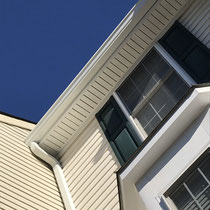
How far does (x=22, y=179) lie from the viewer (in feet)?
→ 25.2

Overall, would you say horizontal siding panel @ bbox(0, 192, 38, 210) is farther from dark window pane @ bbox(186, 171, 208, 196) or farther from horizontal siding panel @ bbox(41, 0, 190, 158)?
dark window pane @ bbox(186, 171, 208, 196)

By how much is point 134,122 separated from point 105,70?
60.2 inches

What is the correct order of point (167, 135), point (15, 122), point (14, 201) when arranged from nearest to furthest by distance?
point (167, 135) → point (14, 201) → point (15, 122)

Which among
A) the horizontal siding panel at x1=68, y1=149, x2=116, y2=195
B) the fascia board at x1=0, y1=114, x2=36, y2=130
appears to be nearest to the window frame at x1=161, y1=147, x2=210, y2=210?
the horizontal siding panel at x1=68, y1=149, x2=116, y2=195

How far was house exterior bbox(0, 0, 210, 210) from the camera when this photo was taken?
209 inches

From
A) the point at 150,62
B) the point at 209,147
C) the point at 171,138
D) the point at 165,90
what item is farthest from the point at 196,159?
the point at 150,62

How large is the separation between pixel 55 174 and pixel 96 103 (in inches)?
62.0

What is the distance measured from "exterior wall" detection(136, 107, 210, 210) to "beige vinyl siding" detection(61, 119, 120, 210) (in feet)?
5.06

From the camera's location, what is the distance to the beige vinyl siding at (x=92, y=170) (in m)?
7.23

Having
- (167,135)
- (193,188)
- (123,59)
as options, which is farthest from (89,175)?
(193,188)

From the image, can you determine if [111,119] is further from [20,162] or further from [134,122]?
[20,162]

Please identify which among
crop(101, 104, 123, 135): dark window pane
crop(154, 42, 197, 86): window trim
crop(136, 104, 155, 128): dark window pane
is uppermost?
crop(154, 42, 197, 86): window trim

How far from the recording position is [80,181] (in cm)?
793

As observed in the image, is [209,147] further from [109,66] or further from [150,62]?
[109,66]
